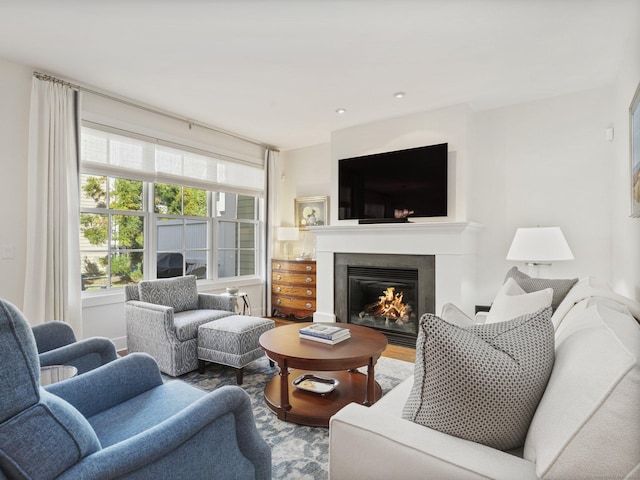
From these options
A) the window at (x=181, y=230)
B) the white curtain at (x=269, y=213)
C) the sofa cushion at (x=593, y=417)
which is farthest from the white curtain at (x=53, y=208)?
the sofa cushion at (x=593, y=417)

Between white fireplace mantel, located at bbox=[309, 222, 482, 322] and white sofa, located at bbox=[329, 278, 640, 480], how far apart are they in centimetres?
239

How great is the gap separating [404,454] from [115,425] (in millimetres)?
1091

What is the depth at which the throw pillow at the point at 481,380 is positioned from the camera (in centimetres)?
88

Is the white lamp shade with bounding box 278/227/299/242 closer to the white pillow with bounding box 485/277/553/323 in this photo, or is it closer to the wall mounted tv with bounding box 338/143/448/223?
the wall mounted tv with bounding box 338/143/448/223

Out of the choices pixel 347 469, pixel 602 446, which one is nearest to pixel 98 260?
pixel 347 469

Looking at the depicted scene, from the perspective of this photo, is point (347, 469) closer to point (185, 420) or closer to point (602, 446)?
point (185, 420)

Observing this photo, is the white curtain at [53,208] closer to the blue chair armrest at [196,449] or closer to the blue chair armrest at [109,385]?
the blue chair armrest at [109,385]

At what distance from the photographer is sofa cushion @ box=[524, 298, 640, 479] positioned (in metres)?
0.70

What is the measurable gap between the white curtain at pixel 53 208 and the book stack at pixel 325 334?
214 cm

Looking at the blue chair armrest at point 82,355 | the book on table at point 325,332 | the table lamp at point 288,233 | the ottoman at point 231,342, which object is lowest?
the ottoman at point 231,342

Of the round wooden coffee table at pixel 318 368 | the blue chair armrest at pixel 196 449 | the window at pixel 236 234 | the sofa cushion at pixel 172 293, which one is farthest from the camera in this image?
the window at pixel 236 234

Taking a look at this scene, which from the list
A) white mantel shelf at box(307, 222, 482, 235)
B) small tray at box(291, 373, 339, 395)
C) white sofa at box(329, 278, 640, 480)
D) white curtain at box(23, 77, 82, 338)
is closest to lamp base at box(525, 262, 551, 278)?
white mantel shelf at box(307, 222, 482, 235)

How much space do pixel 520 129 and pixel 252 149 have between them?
3.29m

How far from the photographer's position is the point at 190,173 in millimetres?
4246
